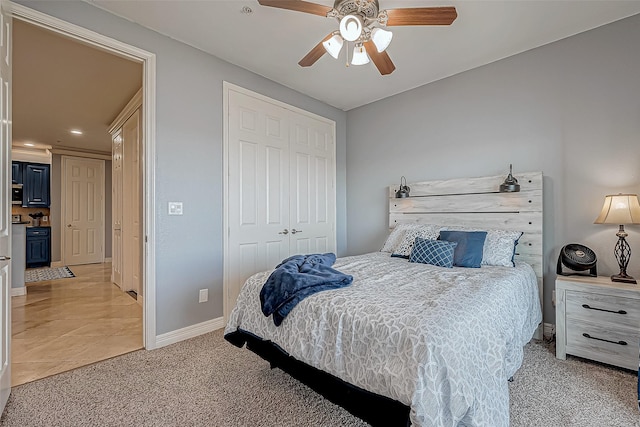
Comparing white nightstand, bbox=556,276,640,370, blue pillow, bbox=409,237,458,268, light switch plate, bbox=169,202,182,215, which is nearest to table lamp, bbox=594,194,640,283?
white nightstand, bbox=556,276,640,370

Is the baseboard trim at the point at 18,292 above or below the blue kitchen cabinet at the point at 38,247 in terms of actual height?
below

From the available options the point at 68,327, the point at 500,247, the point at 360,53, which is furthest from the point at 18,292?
the point at 500,247

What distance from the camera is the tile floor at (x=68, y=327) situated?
238 centimetres

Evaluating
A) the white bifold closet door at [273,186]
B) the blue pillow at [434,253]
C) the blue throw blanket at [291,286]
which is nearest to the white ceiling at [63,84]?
the white bifold closet door at [273,186]

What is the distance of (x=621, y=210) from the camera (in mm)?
2262

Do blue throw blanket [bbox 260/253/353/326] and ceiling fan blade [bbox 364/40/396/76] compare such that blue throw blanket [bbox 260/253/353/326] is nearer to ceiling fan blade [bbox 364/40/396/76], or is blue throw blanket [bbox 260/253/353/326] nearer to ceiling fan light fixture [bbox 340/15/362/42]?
ceiling fan light fixture [bbox 340/15/362/42]

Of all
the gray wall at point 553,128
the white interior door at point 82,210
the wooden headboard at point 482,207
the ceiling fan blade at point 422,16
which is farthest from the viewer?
the white interior door at point 82,210

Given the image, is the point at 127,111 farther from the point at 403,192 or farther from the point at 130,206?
the point at 403,192

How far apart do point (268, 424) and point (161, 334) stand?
1.51 metres

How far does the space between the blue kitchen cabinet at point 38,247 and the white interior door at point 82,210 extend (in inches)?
11.5

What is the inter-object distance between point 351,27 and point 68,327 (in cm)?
384

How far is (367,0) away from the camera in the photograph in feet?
6.25

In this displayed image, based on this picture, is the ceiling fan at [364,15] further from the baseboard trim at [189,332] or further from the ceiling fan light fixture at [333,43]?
the baseboard trim at [189,332]

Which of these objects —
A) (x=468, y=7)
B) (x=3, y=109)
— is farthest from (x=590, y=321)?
(x=3, y=109)
